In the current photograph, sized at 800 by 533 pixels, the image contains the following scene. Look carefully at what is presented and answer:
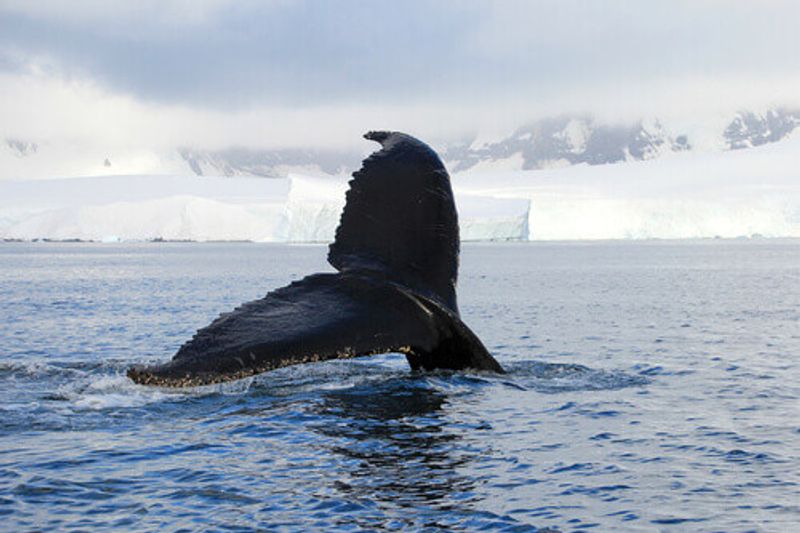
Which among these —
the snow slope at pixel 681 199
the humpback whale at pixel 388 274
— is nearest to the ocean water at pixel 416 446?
the humpback whale at pixel 388 274

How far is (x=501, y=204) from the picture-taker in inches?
3826

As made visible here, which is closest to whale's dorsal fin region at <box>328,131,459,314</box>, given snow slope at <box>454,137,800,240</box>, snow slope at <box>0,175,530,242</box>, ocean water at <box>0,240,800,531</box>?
ocean water at <box>0,240,800,531</box>

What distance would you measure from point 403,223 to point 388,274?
1.73 ft

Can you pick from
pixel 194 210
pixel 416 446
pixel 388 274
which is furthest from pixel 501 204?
pixel 416 446

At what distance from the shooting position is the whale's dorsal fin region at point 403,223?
921 centimetres

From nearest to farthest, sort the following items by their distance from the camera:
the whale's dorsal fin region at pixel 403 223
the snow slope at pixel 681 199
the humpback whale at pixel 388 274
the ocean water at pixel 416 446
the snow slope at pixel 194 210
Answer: the ocean water at pixel 416 446
the humpback whale at pixel 388 274
the whale's dorsal fin region at pixel 403 223
the snow slope at pixel 681 199
the snow slope at pixel 194 210

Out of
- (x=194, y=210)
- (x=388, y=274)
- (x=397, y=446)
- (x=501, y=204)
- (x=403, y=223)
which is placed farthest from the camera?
(x=194, y=210)

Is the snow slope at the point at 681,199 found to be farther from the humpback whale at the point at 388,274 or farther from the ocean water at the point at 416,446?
the humpback whale at the point at 388,274

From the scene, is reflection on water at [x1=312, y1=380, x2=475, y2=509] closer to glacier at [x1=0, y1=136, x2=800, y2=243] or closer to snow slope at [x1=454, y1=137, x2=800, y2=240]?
glacier at [x1=0, y1=136, x2=800, y2=243]

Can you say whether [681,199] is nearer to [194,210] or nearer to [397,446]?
[194,210]

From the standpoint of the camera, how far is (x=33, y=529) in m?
6.68

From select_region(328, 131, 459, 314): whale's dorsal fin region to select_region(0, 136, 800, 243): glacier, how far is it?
78.9 metres

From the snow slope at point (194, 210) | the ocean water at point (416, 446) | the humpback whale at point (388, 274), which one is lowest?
the ocean water at point (416, 446)

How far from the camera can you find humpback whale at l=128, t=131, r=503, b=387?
842cm
